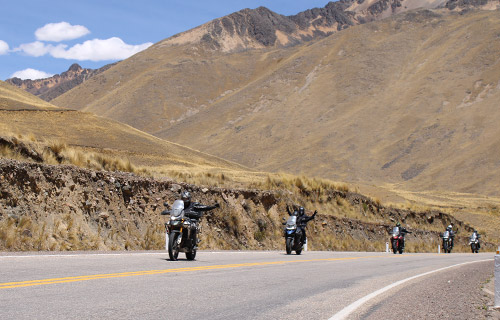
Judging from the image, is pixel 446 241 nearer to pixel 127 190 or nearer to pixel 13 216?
pixel 127 190

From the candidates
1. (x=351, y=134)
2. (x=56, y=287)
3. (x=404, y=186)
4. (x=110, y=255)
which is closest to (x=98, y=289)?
(x=56, y=287)

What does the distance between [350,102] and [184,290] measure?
110m

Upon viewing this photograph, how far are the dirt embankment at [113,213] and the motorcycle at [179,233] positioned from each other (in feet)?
12.4

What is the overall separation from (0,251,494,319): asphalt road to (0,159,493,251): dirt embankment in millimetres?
3599

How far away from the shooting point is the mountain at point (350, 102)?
3671 inches

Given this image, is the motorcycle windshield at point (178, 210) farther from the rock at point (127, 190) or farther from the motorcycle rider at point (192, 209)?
the rock at point (127, 190)

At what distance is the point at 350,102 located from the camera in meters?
116

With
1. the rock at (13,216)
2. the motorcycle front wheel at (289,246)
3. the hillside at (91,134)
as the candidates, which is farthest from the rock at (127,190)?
the hillside at (91,134)

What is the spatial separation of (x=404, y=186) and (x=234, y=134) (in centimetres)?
4181

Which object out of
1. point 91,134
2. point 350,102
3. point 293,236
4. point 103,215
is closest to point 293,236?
point 293,236

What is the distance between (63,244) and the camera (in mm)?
15570

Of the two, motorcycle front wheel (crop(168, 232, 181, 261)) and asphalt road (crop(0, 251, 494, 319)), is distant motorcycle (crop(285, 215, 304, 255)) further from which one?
motorcycle front wheel (crop(168, 232, 181, 261))

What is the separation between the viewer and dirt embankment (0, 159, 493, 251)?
1589 cm

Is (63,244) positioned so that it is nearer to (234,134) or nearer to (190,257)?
(190,257)
